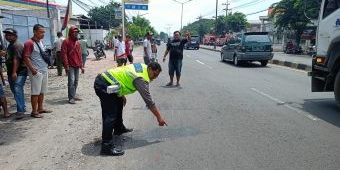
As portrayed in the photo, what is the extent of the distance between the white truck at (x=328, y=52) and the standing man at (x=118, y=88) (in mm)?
4136

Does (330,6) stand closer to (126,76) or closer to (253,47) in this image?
(126,76)

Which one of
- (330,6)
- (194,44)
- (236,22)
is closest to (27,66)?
(330,6)

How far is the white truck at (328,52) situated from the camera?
7207 mm

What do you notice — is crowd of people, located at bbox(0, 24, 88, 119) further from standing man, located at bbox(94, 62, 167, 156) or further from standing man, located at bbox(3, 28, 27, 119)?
standing man, located at bbox(94, 62, 167, 156)

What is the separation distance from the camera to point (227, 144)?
527 cm

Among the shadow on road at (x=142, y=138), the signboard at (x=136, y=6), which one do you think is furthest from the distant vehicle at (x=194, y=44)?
the shadow on road at (x=142, y=138)

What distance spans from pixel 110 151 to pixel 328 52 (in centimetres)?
503

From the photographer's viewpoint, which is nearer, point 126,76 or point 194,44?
point 126,76

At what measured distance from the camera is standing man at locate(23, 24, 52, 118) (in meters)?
6.74

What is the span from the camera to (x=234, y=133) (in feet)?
19.2

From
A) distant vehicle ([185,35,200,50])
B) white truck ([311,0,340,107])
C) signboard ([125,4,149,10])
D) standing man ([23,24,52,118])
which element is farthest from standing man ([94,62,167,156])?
distant vehicle ([185,35,200,50])

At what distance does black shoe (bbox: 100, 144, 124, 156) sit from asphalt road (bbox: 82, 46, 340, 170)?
3.9 inches

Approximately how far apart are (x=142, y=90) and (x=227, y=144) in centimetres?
152

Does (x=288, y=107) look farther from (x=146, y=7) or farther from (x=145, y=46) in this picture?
(x=146, y=7)
